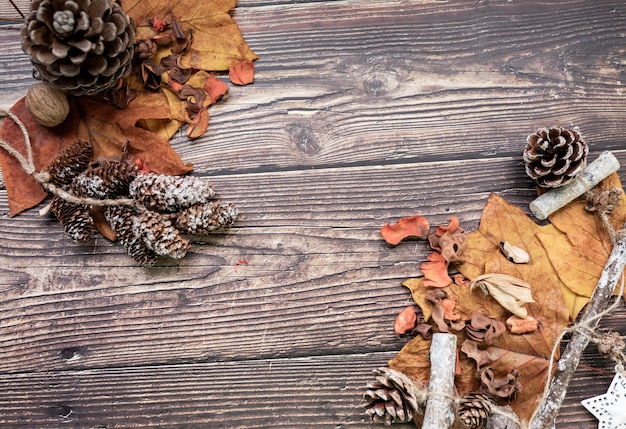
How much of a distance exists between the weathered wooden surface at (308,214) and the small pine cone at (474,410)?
0.14 metres

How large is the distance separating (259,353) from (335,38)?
0.57 metres

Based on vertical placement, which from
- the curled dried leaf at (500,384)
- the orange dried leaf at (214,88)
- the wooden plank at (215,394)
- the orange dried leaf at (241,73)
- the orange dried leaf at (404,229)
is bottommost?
the wooden plank at (215,394)

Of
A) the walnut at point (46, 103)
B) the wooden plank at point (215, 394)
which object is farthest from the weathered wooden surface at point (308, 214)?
the walnut at point (46, 103)

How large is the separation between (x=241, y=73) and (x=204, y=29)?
99mm

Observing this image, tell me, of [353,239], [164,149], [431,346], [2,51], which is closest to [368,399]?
[431,346]

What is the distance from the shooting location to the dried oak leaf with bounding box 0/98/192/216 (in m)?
0.94

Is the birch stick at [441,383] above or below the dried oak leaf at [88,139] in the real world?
below

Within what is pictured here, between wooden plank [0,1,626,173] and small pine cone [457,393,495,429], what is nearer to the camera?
small pine cone [457,393,495,429]

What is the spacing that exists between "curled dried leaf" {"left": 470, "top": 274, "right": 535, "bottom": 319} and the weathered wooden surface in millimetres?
111

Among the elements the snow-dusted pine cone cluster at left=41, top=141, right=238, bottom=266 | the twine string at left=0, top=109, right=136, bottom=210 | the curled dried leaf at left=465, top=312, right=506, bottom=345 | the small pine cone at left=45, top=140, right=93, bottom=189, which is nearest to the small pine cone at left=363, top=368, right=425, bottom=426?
the curled dried leaf at left=465, top=312, right=506, bottom=345

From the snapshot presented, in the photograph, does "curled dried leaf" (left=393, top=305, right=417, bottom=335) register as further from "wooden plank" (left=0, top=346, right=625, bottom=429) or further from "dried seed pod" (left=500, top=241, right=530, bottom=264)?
"dried seed pod" (left=500, top=241, right=530, bottom=264)

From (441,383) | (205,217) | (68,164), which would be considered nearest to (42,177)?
(68,164)

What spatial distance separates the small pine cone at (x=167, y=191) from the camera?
2.93ft

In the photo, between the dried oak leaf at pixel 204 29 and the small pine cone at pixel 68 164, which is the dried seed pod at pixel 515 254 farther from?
the small pine cone at pixel 68 164
